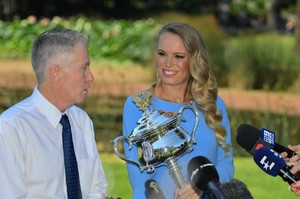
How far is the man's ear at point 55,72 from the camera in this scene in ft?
11.6

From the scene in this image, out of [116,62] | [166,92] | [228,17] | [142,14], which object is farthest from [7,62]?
[228,17]

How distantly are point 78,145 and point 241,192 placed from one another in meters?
1.09

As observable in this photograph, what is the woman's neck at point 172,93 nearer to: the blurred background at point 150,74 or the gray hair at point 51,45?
the gray hair at point 51,45

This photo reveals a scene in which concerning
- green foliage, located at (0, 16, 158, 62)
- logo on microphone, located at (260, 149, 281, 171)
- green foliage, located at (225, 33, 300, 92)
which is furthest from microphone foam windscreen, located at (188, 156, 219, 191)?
green foliage, located at (0, 16, 158, 62)

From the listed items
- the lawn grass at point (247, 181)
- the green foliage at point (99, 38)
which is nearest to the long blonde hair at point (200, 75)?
the lawn grass at point (247, 181)

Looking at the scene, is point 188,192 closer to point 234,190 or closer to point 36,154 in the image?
point 36,154

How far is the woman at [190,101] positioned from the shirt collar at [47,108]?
793mm

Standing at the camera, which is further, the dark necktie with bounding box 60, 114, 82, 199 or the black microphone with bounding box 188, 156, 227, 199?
the dark necktie with bounding box 60, 114, 82, 199

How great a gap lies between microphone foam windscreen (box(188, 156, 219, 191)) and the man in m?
0.68

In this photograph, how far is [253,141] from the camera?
3.62 metres

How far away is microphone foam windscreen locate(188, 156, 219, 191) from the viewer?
3012 millimetres

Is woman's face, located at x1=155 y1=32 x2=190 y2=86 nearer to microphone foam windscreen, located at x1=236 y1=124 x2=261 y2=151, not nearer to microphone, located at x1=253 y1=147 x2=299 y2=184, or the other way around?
microphone foam windscreen, located at x1=236 y1=124 x2=261 y2=151

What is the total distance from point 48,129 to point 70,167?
0.59 ft

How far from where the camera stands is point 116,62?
25.5 meters
